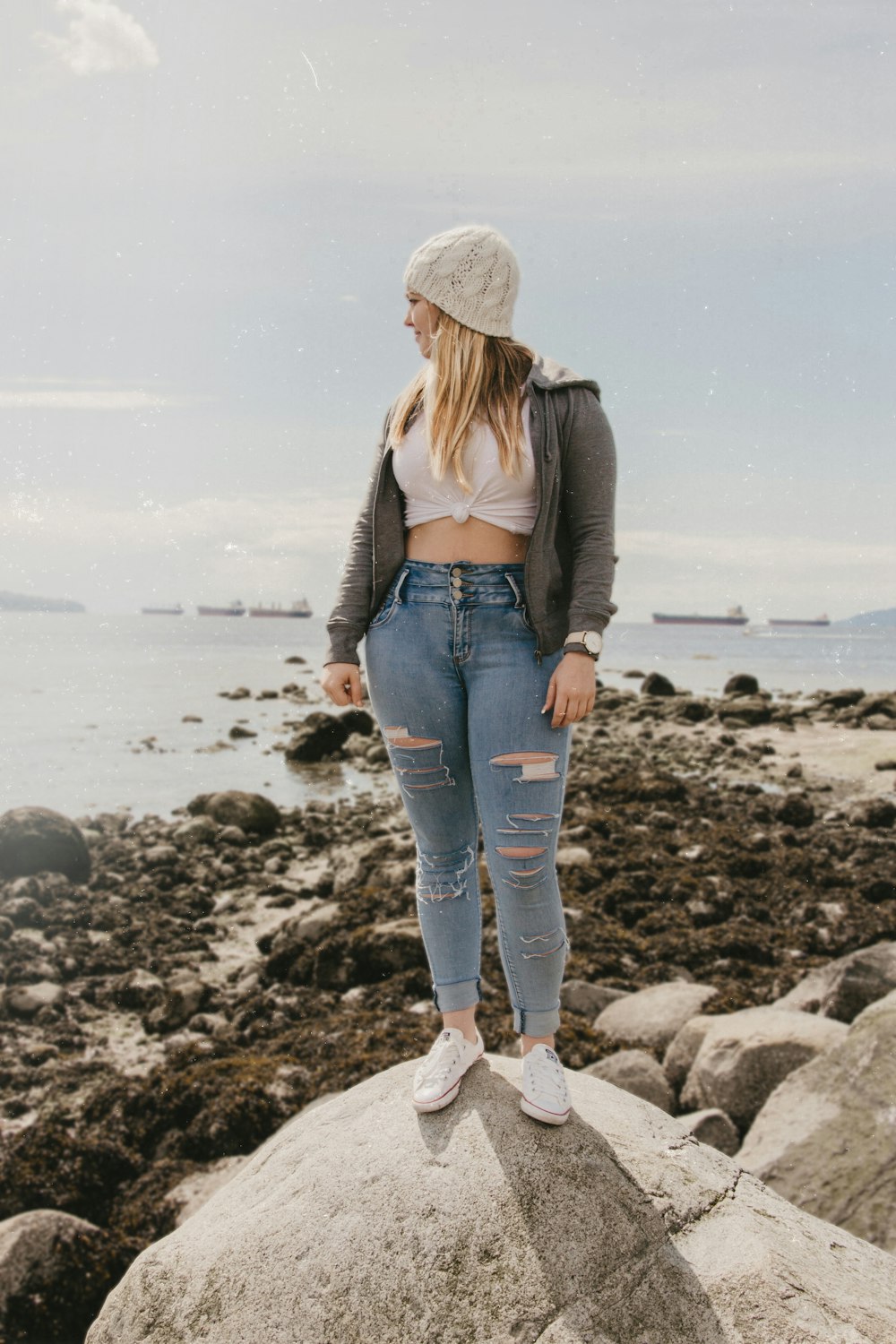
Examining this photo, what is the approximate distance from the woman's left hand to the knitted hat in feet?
3.61

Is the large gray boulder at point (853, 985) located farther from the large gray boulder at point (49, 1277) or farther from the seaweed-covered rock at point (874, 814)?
the seaweed-covered rock at point (874, 814)

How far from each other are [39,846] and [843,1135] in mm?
10176

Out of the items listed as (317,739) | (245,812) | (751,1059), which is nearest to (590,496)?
(751,1059)

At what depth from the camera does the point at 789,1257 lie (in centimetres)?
276

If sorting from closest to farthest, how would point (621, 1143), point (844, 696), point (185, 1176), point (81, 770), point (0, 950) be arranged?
point (621, 1143) < point (185, 1176) < point (0, 950) < point (81, 770) < point (844, 696)

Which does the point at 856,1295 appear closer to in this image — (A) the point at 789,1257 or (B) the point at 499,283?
(A) the point at 789,1257

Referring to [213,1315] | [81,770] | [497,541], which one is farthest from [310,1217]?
[81,770]

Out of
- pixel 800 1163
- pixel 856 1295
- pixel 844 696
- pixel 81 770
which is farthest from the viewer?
pixel 844 696

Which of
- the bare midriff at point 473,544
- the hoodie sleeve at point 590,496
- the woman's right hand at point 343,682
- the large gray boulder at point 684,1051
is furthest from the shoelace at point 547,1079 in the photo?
the large gray boulder at point 684,1051

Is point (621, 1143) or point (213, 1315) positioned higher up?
point (621, 1143)

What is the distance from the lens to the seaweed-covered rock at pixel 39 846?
1171cm

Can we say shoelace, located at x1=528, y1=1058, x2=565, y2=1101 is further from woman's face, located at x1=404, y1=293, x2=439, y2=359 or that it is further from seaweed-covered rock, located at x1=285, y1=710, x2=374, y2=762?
seaweed-covered rock, located at x1=285, y1=710, x2=374, y2=762

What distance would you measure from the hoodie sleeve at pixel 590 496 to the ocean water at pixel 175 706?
545 inches

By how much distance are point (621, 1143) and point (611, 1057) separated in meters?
2.76
